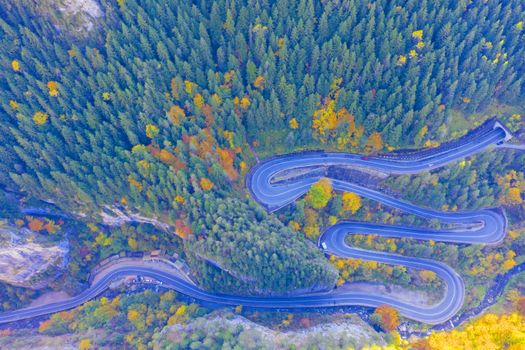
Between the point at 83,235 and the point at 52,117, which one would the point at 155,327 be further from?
the point at 52,117

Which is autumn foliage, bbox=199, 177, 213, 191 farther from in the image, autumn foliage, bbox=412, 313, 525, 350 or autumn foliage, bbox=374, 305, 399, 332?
autumn foliage, bbox=412, 313, 525, 350

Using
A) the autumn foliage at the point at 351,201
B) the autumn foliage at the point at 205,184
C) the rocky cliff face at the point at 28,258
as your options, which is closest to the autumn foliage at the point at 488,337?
the autumn foliage at the point at 351,201

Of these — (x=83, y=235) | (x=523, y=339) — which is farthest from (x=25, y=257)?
(x=523, y=339)

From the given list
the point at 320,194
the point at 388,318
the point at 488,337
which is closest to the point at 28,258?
the point at 320,194

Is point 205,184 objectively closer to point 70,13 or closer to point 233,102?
point 233,102

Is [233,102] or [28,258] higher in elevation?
[233,102]

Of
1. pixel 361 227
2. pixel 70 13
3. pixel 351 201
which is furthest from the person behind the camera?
pixel 361 227
